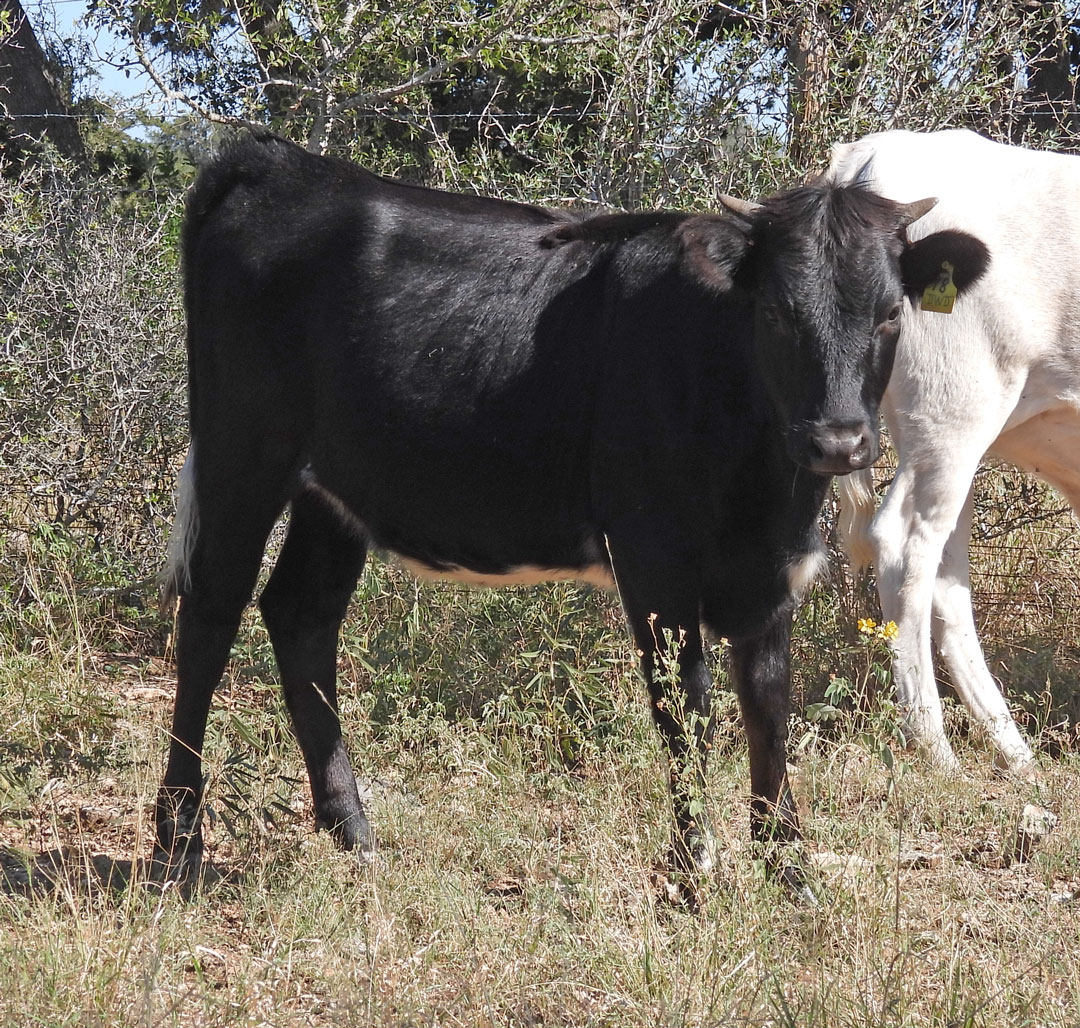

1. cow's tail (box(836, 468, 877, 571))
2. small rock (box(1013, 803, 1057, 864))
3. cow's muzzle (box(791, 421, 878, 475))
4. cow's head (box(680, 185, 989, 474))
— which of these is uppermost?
cow's head (box(680, 185, 989, 474))

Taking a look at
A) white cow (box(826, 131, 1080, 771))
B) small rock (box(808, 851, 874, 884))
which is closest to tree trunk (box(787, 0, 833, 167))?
white cow (box(826, 131, 1080, 771))

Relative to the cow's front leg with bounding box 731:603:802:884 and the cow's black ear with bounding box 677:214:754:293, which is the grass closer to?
the cow's front leg with bounding box 731:603:802:884

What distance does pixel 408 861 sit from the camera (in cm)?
376

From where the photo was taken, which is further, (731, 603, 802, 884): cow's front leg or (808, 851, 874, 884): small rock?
(731, 603, 802, 884): cow's front leg

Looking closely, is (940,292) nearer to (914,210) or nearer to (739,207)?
(914,210)

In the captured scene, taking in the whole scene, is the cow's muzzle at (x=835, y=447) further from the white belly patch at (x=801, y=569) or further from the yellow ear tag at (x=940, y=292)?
the yellow ear tag at (x=940, y=292)

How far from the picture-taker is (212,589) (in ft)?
13.5

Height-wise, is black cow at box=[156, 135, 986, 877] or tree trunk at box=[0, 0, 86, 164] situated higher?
tree trunk at box=[0, 0, 86, 164]

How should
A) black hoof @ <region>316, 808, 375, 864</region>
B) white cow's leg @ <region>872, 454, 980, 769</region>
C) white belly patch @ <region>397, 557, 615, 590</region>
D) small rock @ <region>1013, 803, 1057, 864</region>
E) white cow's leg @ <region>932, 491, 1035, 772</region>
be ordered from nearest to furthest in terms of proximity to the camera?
white belly patch @ <region>397, 557, 615, 590</region>, small rock @ <region>1013, 803, 1057, 864</region>, black hoof @ <region>316, 808, 375, 864</region>, white cow's leg @ <region>932, 491, 1035, 772</region>, white cow's leg @ <region>872, 454, 980, 769</region>

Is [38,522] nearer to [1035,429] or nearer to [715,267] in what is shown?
[715,267]

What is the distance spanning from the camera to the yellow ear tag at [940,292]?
3.65 meters

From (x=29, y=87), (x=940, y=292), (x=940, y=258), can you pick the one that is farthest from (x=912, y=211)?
(x=29, y=87)

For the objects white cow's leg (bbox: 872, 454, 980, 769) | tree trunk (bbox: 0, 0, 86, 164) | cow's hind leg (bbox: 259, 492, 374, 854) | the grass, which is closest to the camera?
the grass

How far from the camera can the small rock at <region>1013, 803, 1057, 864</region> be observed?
12.9 feet
